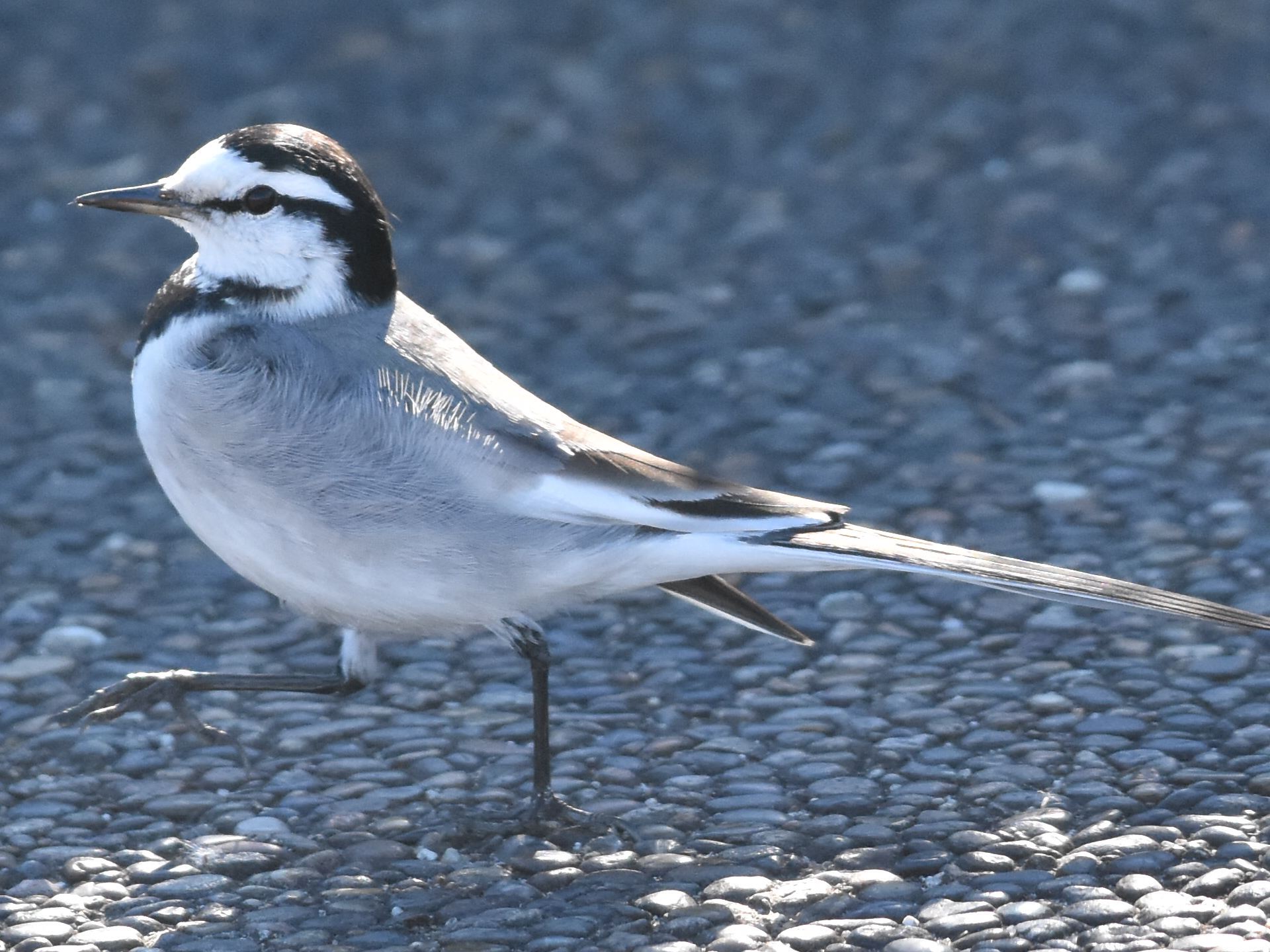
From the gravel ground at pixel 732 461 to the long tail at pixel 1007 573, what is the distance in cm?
48

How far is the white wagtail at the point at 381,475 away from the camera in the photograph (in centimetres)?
456

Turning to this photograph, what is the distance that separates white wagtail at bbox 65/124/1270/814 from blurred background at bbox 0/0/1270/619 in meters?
1.53

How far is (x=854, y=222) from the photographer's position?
27.3ft

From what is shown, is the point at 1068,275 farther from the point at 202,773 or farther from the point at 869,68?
the point at 202,773

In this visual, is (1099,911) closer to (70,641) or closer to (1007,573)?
(1007,573)

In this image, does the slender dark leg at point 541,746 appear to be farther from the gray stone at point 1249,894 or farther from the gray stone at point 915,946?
the gray stone at point 1249,894

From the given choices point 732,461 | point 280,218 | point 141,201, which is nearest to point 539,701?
point 280,218

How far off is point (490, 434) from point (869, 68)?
5.38m

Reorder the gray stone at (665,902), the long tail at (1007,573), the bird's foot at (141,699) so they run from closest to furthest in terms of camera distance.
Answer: the gray stone at (665,902) < the long tail at (1007,573) < the bird's foot at (141,699)

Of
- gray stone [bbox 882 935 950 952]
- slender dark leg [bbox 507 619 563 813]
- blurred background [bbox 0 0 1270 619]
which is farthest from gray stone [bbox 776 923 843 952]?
blurred background [bbox 0 0 1270 619]

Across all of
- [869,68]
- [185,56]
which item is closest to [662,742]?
[869,68]

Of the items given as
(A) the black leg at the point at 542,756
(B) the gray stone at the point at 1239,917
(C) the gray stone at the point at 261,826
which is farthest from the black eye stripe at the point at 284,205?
(B) the gray stone at the point at 1239,917

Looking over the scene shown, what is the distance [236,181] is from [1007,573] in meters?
2.21

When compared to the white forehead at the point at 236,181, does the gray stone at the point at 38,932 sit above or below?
below
